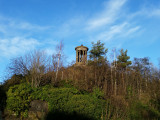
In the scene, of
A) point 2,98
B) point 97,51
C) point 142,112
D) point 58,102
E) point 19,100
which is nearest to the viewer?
point 19,100

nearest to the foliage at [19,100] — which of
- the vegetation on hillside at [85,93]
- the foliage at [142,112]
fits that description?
the vegetation on hillside at [85,93]

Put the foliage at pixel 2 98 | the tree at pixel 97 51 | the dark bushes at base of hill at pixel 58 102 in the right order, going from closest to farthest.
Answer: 1. the dark bushes at base of hill at pixel 58 102
2. the foliage at pixel 2 98
3. the tree at pixel 97 51

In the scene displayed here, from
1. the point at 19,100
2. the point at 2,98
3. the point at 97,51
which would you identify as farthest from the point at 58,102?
the point at 97,51

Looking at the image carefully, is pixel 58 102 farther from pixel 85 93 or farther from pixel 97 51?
pixel 97 51

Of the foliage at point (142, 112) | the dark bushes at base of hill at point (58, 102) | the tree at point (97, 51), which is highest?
the tree at point (97, 51)

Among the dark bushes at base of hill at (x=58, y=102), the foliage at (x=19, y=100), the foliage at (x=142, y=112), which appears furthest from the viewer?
the foliage at (x=142, y=112)

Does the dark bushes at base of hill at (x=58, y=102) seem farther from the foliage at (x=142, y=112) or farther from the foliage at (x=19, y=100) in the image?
the foliage at (x=142, y=112)

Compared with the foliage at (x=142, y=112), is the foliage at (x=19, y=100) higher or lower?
higher

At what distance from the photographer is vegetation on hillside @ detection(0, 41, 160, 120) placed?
32.2 feet

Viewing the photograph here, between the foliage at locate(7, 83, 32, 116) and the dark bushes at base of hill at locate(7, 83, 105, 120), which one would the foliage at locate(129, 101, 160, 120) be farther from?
the foliage at locate(7, 83, 32, 116)

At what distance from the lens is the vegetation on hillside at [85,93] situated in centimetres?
983

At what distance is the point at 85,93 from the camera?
11.8 meters

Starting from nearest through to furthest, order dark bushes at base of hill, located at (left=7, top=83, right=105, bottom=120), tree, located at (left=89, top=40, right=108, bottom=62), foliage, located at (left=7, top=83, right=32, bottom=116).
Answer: foliage, located at (left=7, top=83, right=32, bottom=116)
dark bushes at base of hill, located at (left=7, top=83, right=105, bottom=120)
tree, located at (left=89, top=40, right=108, bottom=62)

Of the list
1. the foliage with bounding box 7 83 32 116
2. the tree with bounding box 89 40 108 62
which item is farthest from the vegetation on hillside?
the tree with bounding box 89 40 108 62
